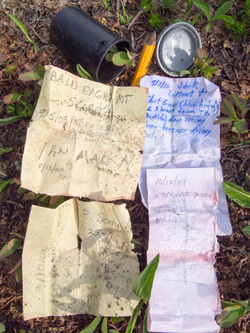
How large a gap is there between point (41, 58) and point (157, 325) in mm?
1315

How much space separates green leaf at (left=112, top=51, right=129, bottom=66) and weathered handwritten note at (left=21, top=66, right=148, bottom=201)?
0.11 m

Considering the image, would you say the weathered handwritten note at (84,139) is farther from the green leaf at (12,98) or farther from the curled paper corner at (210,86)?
the curled paper corner at (210,86)

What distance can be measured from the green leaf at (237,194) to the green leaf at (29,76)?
936 millimetres

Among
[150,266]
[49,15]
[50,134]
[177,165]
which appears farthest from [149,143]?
[49,15]

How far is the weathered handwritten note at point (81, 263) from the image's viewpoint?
1270 mm

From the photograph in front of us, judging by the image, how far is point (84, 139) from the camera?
1307mm

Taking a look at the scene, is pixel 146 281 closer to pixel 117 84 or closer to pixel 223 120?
pixel 223 120

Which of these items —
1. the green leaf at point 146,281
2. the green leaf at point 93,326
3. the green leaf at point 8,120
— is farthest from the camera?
the green leaf at point 8,120

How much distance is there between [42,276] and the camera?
1.28m

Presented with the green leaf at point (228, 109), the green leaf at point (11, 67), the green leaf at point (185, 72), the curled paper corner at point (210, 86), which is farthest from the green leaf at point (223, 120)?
the green leaf at point (11, 67)

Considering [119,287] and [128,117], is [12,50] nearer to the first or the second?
[128,117]
